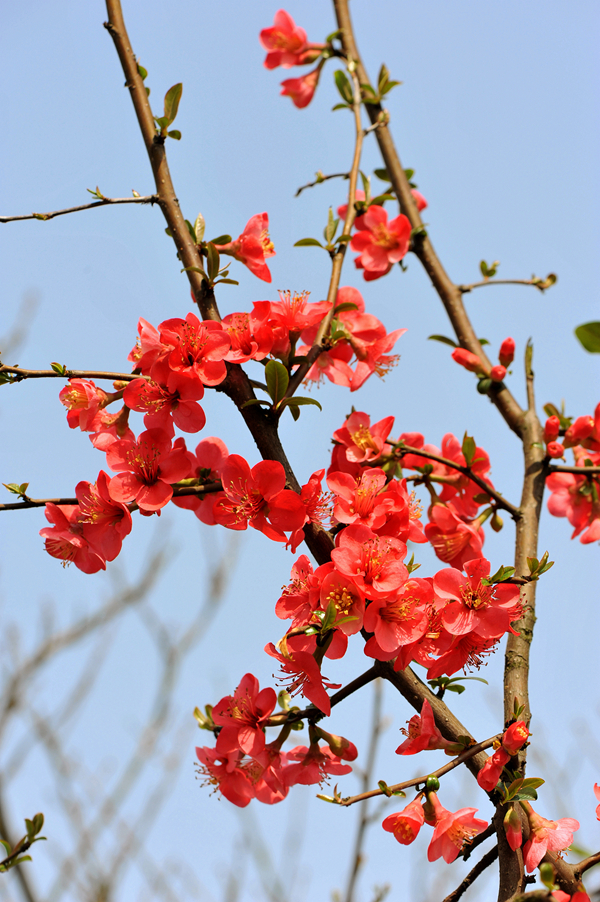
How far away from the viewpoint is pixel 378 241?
2398 millimetres

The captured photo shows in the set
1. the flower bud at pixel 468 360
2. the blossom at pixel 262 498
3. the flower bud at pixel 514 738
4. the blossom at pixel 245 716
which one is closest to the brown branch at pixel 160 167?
the blossom at pixel 262 498

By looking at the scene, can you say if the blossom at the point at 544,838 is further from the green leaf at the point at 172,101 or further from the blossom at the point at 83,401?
the green leaf at the point at 172,101

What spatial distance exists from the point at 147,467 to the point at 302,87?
6.69 feet

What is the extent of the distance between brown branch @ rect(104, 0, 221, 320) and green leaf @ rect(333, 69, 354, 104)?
654mm

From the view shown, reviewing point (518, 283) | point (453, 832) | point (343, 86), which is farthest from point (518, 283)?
point (453, 832)

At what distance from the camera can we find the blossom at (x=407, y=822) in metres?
1.45

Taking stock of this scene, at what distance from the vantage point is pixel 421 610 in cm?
137

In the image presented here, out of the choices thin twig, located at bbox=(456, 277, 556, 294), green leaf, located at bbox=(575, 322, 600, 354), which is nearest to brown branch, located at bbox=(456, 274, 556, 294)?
thin twig, located at bbox=(456, 277, 556, 294)

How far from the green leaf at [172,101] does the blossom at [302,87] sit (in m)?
1.21

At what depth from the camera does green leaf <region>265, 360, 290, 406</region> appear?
1.45 m

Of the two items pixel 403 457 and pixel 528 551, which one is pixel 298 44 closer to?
pixel 403 457

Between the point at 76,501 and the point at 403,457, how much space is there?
0.91 m

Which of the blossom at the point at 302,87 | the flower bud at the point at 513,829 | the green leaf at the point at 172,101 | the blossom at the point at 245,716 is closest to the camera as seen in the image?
the flower bud at the point at 513,829

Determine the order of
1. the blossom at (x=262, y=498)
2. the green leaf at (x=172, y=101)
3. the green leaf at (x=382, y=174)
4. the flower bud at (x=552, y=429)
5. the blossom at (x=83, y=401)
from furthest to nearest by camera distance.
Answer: the green leaf at (x=382, y=174), the flower bud at (x=552, y=429), the green leaf at (x=172, y=101), the blossom at (x=83, y=401), the blossom at (x=262, y=498)
